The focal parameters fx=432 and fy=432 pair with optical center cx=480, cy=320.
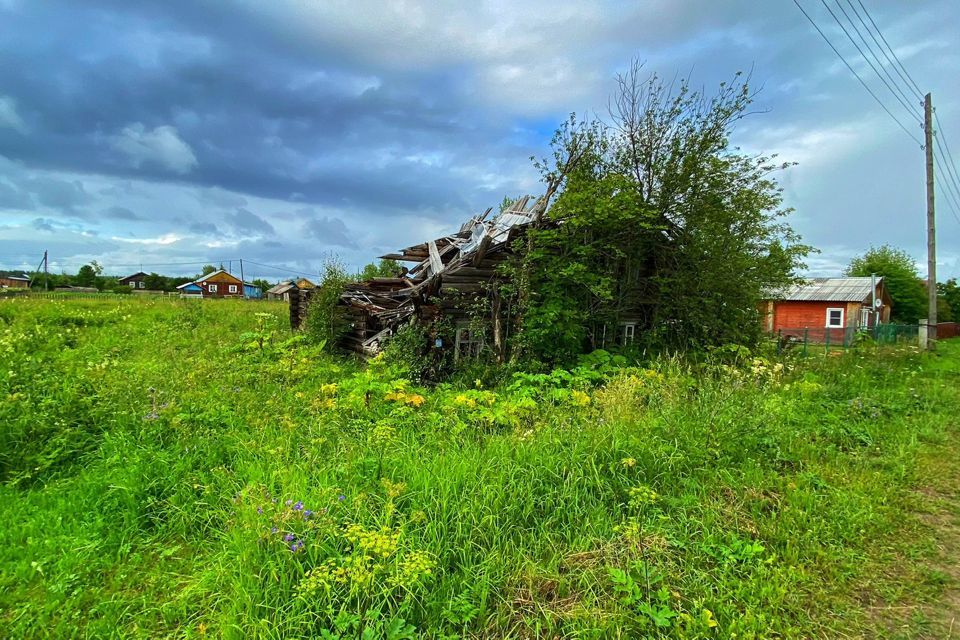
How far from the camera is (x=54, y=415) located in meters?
4.38

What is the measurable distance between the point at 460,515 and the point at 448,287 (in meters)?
6.57

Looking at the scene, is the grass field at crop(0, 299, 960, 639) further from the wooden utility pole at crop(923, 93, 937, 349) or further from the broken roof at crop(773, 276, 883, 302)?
the broken roof at crop(773, 276, 883, 302)

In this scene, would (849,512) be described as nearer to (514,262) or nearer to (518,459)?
(518,459)

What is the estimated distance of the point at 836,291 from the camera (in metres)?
29.6

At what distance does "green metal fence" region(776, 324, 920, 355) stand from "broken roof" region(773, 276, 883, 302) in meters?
3.99

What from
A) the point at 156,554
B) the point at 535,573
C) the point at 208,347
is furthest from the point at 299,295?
the point at 535,573

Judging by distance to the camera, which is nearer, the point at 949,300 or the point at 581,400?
the point at 581,400

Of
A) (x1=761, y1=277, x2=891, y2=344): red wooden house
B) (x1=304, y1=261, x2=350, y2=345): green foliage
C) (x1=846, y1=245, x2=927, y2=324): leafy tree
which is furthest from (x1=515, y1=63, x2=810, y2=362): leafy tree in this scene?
(x1=846, y1=245, x2=927, y2=324): leafy tree

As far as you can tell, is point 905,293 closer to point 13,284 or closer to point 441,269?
point 441,269

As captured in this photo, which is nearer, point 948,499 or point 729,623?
point 729,623

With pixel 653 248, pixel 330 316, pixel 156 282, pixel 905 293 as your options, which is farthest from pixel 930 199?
pixel 156 282

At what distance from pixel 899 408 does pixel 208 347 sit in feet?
45.9

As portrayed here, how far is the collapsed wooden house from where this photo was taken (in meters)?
9.25

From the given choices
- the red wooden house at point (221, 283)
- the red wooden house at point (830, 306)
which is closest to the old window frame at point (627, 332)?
the red wooden house at point (830, 306)
